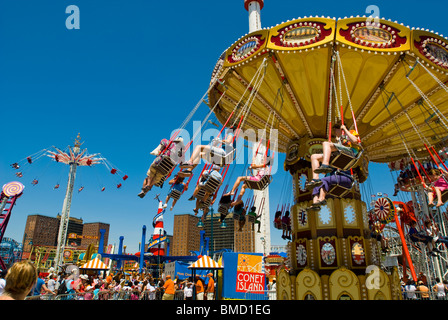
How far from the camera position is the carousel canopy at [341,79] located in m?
8.30

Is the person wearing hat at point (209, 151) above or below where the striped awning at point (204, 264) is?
above

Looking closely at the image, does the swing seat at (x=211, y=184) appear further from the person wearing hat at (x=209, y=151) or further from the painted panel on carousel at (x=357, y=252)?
the painted panel on carousel at (x=357, y=252)

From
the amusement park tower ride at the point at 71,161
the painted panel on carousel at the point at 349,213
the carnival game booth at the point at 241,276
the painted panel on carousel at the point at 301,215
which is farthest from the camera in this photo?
the amusement park tower ride at the point at 71,161

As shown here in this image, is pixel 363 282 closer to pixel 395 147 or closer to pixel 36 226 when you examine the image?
pixel 395 147

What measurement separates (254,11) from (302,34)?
3911cm

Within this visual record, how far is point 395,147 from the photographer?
42.0 ft

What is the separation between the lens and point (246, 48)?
31.2ft

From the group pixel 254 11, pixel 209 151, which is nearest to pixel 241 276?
pixel 209 151

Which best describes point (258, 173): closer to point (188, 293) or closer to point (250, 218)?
point (250, 218)

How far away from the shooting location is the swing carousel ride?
8.40 meters

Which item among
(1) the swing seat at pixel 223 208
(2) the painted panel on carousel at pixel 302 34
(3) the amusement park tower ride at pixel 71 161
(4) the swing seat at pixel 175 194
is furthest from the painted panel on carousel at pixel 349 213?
(3) the amusement park tower ride at pixel 71 161

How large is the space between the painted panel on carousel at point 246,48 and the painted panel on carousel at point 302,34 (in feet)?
0.97
